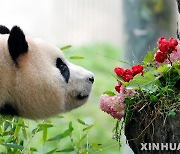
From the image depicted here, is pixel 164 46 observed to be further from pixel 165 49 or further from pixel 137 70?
pixel 137 70

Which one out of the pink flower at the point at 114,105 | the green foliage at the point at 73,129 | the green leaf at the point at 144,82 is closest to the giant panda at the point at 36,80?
the green foliage at the point at 73,129

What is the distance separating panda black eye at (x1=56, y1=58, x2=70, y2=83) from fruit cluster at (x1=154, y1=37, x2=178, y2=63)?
651 mm

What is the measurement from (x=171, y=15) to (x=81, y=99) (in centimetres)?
191

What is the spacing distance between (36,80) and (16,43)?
24 cm

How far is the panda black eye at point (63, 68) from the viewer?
357 centimetres

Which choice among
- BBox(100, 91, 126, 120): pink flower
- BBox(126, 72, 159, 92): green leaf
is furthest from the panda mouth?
BBox(126, 72, 159, 92): green leaf

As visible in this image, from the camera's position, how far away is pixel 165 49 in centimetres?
308

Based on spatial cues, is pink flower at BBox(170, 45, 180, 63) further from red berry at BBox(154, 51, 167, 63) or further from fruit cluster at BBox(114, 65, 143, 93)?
fruit cluster at BBox(114, 65, 143, 93)

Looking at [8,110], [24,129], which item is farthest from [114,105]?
[24,129]

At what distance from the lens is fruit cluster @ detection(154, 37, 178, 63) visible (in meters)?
3.07

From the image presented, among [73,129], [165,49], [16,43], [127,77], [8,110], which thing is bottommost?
[73,129]

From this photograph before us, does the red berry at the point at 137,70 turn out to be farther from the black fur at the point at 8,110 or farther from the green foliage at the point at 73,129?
the black fur at the point at 8,110

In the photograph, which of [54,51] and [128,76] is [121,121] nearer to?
[128,76]

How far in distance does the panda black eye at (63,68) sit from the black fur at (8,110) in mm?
358
